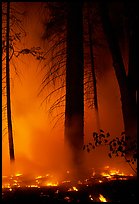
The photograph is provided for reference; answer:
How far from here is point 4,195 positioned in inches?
397

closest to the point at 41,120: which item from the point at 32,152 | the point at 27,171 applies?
the point at 32,152

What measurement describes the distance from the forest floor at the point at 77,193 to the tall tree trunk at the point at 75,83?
2.28m

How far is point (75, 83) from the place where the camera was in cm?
1327

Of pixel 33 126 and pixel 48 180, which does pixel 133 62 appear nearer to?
pixel 48 180

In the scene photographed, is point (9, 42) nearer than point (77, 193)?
No

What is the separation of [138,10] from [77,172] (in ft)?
18.2

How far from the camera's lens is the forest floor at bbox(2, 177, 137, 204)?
31.8ft

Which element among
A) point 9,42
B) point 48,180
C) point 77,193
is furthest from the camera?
point 9,42

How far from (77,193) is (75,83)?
427 centimetres

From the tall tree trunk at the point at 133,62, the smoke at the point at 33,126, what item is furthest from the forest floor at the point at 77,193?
the smoke at the point at 33,126

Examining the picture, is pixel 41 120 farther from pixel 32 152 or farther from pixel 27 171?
pixel 27 171

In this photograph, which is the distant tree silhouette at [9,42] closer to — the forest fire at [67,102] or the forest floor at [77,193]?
the forest fire at [67,102]

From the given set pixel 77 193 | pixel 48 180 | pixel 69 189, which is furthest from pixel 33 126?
pixel 77 193

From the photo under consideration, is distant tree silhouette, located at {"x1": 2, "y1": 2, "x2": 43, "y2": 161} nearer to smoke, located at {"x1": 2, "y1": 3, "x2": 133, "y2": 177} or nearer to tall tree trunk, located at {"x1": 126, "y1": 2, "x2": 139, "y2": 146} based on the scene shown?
smoke, located at {"x1": 2, "y1": 3, "x2": 133, "y2": 177}
